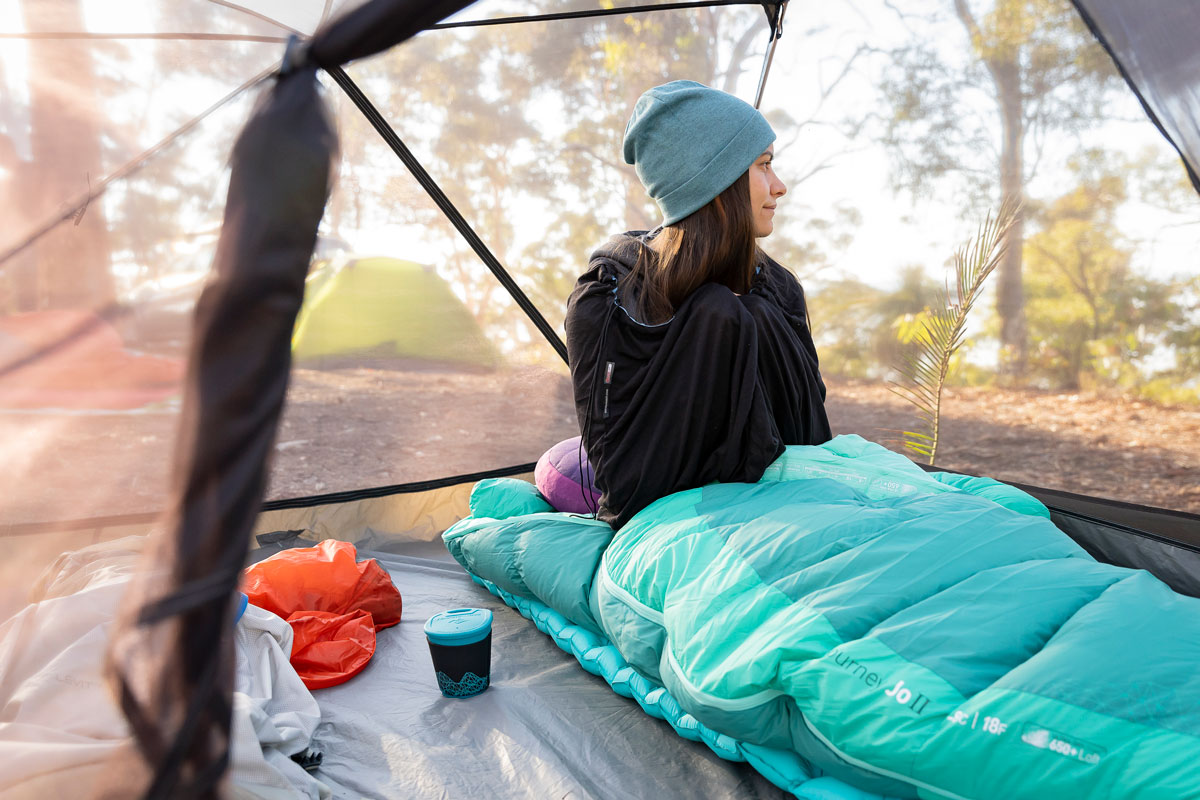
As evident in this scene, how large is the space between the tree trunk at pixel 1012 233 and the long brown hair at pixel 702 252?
14.0 feet

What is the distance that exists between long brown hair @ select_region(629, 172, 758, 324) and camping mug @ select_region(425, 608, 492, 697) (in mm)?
759

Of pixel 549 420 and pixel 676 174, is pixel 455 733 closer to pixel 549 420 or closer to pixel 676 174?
pixel 676 174

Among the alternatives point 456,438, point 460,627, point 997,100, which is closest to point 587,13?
point 456,438

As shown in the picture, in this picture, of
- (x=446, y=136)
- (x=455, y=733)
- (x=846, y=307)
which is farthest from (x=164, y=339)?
(x=846, y=307)

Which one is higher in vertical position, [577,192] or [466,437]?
[577,192]

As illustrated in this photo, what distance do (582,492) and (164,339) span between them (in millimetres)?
1371

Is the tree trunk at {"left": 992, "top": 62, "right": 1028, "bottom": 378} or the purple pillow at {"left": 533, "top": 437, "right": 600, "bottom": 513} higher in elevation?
the tree trunk at {"left": 992, "top": 62, "right": 1028, "bottom": 378}

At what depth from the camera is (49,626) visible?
38.7 inches

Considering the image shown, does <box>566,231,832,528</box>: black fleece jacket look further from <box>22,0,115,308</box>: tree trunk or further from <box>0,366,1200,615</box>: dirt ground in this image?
<box>22,0,115,308</box>: tree trunk

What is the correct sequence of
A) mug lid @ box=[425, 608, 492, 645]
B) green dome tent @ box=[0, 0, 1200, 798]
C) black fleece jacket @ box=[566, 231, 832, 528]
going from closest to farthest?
green dome tent @ box=[0, 0, 1200, 798] < mug lid @ box=[425, 608, 492, 645] < black fleece jacket @ box=[566, 231, 832, 528]

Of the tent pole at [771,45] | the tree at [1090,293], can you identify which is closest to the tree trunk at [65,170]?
the tent pole at [771,45]

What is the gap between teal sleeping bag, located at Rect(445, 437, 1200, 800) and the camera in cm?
85

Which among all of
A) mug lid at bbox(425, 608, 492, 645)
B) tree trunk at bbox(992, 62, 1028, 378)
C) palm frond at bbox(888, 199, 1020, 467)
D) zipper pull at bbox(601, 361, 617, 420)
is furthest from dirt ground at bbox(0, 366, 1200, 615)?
palm frond at bbox(888, 199, 1020, 467)

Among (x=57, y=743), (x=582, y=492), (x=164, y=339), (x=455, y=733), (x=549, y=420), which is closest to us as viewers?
(x=57, y=743)
